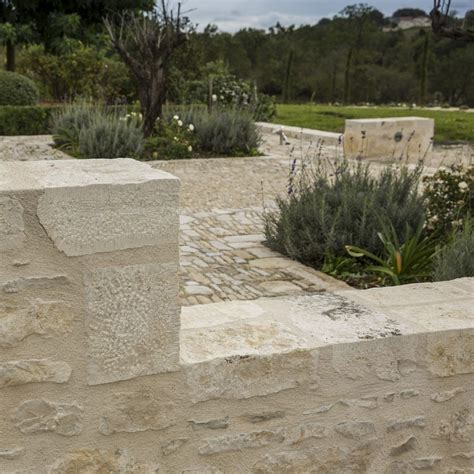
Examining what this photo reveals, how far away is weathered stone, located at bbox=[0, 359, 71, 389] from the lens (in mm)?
1868

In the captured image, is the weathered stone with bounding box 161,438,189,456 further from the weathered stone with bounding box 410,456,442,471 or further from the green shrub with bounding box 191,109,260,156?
the green shrub with bounding box 191,109,260,156

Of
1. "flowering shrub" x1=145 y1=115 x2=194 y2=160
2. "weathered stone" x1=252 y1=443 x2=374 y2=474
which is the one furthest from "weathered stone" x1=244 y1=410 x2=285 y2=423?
"flowering shrub" x1=145 y1=115 x2=194 y2=160

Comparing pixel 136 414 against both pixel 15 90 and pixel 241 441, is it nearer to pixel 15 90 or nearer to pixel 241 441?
pixel 241 441

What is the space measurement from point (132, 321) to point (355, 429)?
0.82 metres

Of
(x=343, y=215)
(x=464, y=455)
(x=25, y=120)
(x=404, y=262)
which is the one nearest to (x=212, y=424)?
(x=464, y=455)

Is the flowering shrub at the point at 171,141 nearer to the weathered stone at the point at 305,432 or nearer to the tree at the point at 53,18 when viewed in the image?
the tree at the point at 53,18

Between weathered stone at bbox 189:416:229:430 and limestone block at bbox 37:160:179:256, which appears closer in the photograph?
limestone block at bbox 37:160:179:256

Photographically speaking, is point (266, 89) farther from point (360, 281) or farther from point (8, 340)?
point (8, 340)

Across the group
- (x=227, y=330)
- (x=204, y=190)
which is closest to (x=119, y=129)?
(x=204, y=190)

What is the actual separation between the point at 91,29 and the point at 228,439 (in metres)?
17.6

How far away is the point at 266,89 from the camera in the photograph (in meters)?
31.9

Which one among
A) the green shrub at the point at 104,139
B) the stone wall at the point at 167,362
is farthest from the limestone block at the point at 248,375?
the green shrub at the point at 104,139

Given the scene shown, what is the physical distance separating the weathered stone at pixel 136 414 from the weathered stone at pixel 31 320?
0.28 metres

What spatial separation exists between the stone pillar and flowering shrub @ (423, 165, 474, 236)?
3.32 metres
